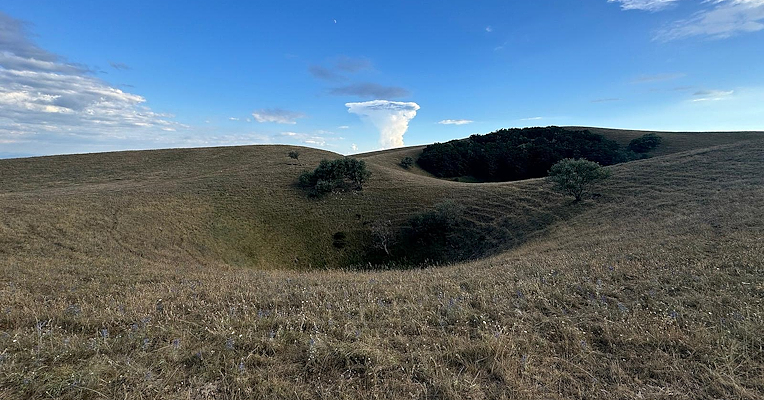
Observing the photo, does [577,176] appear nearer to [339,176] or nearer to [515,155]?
[339,176]

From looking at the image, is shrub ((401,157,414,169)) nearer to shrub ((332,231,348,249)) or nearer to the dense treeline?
the dense treeline

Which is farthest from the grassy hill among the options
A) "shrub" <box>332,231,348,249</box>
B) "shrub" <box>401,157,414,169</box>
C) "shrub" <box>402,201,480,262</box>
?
"shrub" <box>401,157,414,169</box>

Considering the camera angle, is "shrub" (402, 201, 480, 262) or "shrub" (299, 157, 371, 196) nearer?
"shrub" (402, 201, 480, 262)

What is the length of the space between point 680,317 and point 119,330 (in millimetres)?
8764

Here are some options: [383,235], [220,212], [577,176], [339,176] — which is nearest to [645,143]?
[577,176]

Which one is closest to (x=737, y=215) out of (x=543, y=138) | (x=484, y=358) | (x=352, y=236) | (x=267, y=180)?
(x=484, y=358)

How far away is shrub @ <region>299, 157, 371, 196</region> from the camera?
40.8m

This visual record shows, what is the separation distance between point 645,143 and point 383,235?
72867 millimetres

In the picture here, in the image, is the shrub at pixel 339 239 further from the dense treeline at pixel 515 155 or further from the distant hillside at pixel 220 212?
the dense treeline at pixel 515 155

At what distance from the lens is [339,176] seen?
41656 mm

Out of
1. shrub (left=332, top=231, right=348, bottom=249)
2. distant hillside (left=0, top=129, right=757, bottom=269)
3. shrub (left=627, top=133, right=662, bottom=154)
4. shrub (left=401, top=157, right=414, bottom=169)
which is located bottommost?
shrub (left=332, top=231, right=348, bottom=249)

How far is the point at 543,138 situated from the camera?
82562 millimetres

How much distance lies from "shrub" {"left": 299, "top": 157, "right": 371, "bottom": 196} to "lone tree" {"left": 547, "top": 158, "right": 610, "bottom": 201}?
865 inches

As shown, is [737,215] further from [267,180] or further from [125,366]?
[267,180]
